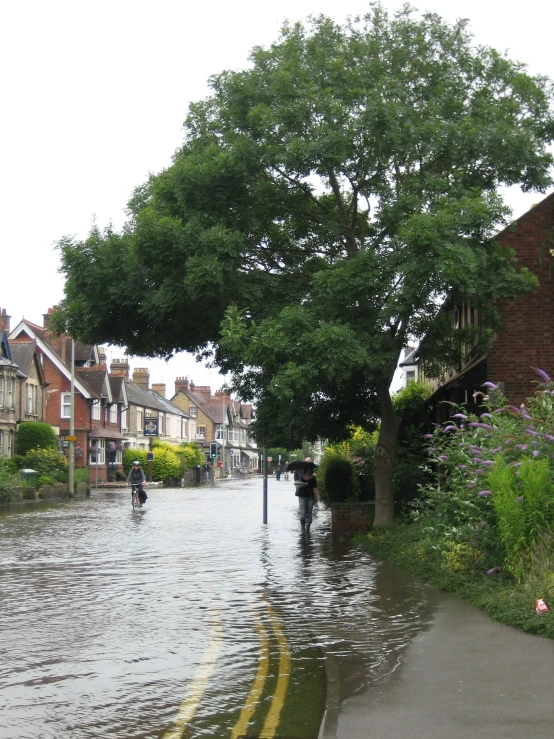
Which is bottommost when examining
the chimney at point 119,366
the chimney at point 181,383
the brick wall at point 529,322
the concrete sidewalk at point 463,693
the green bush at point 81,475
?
the concrete sidewalk at point 463,693

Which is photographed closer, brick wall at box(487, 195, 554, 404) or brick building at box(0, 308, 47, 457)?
brick wall at box(487, 195, 554, 404)

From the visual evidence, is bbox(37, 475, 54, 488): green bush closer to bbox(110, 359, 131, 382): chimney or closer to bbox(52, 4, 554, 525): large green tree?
bbox(52, 4, 554, 525): large green tree

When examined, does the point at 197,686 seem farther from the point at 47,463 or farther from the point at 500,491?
the point at 47,463

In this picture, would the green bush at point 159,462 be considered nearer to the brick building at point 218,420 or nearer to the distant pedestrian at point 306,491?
the brick building at point 218,420

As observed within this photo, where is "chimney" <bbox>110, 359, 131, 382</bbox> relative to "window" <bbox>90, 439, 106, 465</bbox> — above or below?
above

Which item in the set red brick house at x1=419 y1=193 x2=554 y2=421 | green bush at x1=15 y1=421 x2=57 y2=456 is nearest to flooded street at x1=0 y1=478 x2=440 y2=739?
red brick house at x1=419 y1=193 x2=554 y2=421

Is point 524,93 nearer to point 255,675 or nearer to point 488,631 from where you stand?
point 488,631

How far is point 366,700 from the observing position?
7.61 metres

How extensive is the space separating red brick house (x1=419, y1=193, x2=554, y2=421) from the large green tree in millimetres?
1230

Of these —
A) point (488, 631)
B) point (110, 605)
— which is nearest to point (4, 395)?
point (110, 605)

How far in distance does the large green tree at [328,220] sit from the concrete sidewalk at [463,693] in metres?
9.16

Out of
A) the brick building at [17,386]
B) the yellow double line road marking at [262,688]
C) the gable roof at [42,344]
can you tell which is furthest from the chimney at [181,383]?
the yellow double line road marking at [262,688]

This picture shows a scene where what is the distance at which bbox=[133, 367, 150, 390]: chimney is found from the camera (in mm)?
101062

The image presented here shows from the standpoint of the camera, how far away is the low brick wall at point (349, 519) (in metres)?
23.2
